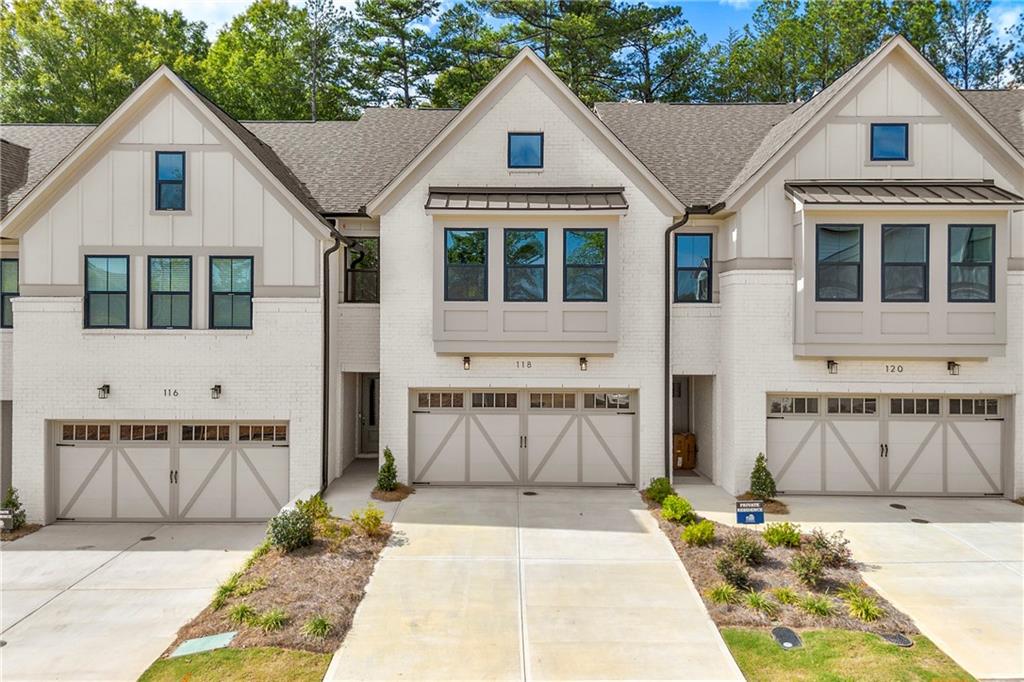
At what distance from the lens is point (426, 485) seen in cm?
1515

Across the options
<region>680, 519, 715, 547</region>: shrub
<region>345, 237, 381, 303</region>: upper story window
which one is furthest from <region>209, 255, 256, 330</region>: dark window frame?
<region>680, 519, 715, 547</region>: shrub

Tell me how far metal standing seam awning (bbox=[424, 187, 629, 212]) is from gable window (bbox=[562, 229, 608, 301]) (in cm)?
62

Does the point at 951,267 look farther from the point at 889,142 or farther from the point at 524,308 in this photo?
the point at 524,308

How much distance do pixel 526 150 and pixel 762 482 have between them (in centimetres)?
916

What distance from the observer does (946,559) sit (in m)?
11.0

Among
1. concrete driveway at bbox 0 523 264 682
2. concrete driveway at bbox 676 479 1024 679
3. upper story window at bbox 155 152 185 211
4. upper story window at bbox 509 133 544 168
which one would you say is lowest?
concrete driveway at bbox 0 523 264 682

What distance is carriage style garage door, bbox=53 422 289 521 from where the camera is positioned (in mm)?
14328

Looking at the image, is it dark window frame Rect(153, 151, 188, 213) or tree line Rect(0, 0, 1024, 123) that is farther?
tree line Rect(0, 0, 1024, 123)

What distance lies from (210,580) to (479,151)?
10.4 meters

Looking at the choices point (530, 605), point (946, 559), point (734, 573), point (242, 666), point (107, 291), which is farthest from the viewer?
point (107, 291)

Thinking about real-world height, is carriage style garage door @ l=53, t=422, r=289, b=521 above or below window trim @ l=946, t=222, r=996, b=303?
below

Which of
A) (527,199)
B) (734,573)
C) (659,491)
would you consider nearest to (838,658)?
(734,573)

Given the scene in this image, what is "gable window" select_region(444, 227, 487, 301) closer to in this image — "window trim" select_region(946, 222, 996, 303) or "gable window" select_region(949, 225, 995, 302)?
"window trim" select_region(946, 222, 996, 303)

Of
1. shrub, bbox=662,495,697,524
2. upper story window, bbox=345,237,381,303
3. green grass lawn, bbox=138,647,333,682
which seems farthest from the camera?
upper story window, bbox=345,237,381,303
